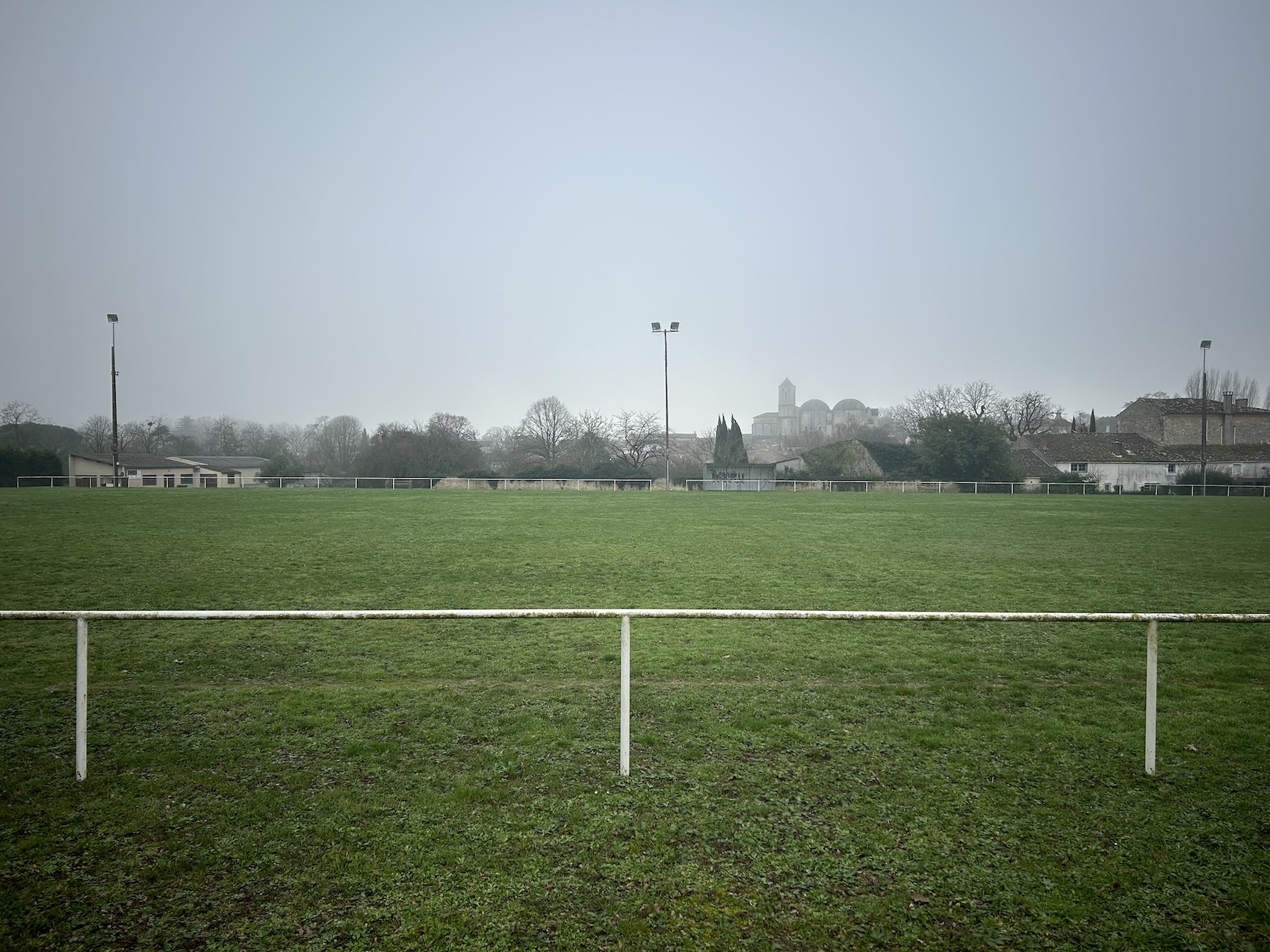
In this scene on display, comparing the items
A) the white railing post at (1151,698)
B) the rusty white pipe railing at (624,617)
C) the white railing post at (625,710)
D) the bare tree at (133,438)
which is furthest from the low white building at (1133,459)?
the bare tree at (133,438)

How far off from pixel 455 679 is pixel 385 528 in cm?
1661

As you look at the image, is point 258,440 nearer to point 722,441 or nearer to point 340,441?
point 340,441

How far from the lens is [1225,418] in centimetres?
7931

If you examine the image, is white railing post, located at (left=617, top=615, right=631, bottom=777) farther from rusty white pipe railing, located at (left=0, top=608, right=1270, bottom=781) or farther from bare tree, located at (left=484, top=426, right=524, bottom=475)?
bare tree, located at (left=484, top=426, right=524, bottom=475)

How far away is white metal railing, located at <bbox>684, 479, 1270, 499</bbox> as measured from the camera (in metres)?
52.7

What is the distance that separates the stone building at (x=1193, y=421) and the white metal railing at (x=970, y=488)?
2223 centimetres

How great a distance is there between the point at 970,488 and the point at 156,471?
69.4 meters

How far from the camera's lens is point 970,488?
56812 millimetres

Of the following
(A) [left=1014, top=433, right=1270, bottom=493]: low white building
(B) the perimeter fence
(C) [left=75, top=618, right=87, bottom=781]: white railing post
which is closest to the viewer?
(C) [left=75, top=618, right=87, bottom=781]: white railing post

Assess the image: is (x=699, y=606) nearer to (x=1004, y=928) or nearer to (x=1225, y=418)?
(x=1004, y=928)

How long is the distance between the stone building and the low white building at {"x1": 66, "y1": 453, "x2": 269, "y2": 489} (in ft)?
276


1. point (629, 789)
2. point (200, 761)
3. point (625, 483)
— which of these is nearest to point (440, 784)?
point (629, 789)

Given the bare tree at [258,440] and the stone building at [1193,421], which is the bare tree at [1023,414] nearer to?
the stone building at [1193,421]

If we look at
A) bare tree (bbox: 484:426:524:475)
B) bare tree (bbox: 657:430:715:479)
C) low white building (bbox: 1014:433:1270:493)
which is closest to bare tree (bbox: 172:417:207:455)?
bare tree (bbox: 484:426:524:475)
